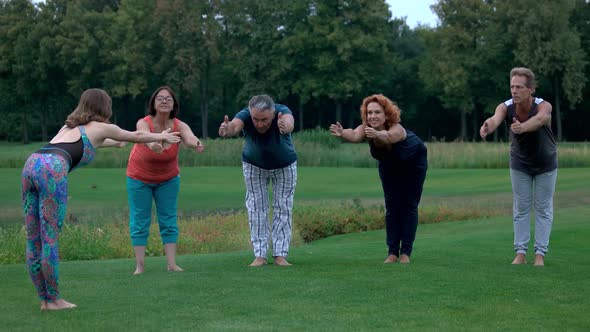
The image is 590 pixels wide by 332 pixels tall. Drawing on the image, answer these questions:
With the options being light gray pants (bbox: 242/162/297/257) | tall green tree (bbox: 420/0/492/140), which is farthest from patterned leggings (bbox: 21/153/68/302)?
tall green tree (bbox: 420/0/492/140)

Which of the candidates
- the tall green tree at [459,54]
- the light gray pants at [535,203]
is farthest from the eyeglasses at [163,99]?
the tall green tree at [459,54]

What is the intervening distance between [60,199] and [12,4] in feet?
221

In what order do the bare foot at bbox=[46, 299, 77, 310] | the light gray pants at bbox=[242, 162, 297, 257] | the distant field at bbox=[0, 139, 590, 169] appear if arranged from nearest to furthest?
the bare foot at bbox=[46, 299, 77, 310], the light gray pants at bbox=[242, 162, 297, 257], the distant field at bbox=[0, 139, 590, 169]

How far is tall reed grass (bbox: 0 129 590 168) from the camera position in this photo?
3438cm

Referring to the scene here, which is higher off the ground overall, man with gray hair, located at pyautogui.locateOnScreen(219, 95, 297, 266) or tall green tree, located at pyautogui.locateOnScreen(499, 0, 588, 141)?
tall green tree, located at pyautogui.locateOnScreen(499, 0, 588, 141)

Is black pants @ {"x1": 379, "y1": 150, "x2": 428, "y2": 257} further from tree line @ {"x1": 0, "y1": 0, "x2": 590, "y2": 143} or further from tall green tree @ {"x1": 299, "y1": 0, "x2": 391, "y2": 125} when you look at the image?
tall green tree @ {"x1": 299, "y1": 0, "x2": 391, "y2": 125}

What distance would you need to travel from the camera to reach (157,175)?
8.85 m

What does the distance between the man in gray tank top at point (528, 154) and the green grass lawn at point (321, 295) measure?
455 mm

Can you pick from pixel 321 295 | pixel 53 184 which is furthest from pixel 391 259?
pixel 53 184

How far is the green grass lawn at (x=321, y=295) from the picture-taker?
6.41 meters

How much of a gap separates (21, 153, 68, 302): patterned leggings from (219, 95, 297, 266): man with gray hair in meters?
2.35

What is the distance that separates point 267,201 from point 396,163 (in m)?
1.46

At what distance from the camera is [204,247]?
14500 millimetres

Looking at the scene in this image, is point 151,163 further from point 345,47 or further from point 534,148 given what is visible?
point 345,47
